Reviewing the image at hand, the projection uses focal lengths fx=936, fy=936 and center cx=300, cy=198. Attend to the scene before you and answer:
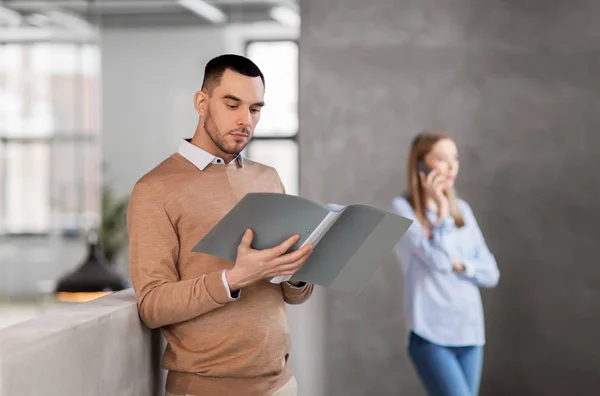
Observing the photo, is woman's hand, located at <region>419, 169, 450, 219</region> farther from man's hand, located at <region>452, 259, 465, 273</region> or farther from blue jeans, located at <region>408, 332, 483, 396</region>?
blue jeans, located at <region>408, 332, 483, 396</region>

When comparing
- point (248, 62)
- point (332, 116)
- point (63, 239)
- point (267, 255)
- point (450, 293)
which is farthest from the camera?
point (63, 239)

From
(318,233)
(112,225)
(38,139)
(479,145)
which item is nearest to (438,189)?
(479,145)

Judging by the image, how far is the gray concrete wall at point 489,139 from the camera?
5.07 meters

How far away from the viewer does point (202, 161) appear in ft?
6.38

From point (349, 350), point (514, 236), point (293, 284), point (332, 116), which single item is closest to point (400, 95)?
point (332, 116)

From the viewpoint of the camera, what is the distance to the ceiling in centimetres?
566

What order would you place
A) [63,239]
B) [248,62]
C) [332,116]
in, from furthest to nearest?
[63,239], [332,116], [248,62]

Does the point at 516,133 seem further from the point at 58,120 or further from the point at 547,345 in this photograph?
the point at 58,120

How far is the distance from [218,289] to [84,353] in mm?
279

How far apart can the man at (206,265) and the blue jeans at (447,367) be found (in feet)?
5.14

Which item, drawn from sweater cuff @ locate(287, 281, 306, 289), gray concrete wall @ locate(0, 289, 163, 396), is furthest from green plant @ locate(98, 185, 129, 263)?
sweater cuff @ locate(287, 281, 306, 289)

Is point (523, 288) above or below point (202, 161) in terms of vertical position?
below

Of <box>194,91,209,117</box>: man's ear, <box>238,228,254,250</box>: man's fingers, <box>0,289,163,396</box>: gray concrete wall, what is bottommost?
<box>0,289,163,396</box>: gray concrete wall

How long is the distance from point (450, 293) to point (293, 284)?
1.61m
